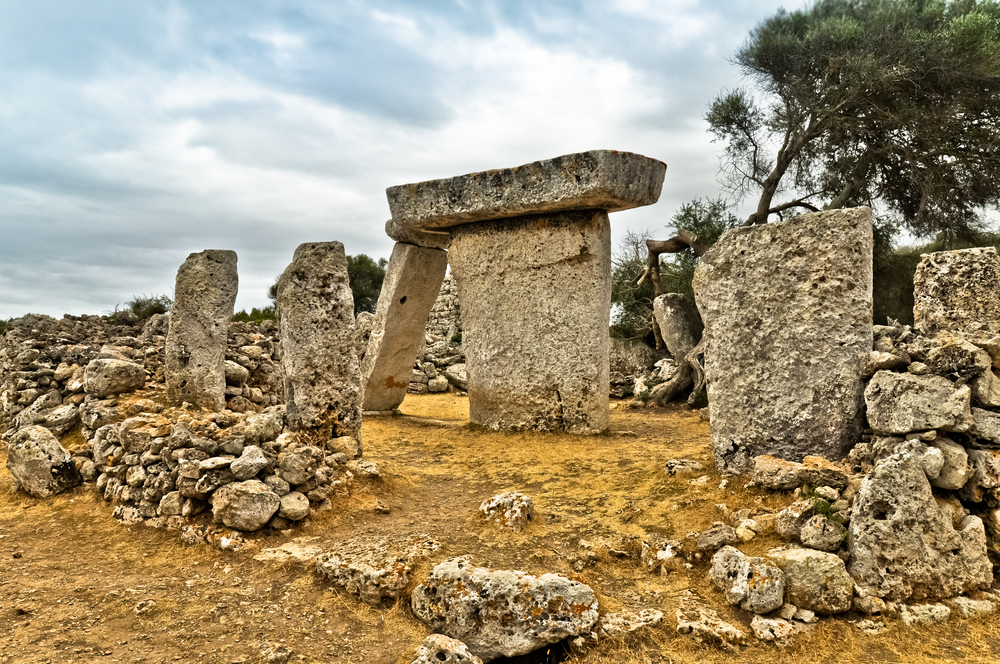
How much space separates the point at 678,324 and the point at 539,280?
13.1ft

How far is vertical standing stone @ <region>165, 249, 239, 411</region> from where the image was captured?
24.2ft

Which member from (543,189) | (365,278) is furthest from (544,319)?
(365,278)

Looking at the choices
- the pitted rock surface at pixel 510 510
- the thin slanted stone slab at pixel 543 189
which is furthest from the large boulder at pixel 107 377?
the pitted rock surface at pixel 510 510

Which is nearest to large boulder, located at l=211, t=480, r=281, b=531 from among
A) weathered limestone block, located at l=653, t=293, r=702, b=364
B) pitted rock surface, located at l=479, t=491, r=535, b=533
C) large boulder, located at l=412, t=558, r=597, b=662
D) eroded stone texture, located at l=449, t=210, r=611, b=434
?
pitted rock surface, located at l=479, t=491, r=535, b=533

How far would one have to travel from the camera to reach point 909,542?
3.79 m

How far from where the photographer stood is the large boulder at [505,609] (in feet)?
11.3

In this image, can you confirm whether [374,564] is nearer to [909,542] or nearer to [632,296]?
[909,542]

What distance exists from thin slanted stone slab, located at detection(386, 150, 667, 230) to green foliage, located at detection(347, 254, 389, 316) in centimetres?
1580

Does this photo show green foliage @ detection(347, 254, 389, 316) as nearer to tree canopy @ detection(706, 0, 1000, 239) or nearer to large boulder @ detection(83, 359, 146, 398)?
tree canopy @ detection(706, 0, 1000, 239)

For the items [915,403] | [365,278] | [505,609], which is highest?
[365,278]

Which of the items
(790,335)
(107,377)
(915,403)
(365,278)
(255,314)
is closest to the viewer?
(915,403)

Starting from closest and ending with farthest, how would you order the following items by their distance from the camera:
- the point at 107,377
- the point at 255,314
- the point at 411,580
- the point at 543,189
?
the point at 411,580
the point at 107,377
the point at 543,189
the point at 255,314

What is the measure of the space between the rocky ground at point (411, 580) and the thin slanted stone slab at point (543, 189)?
274 cm

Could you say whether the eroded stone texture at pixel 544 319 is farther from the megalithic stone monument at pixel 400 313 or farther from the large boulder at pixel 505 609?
the large boulder at pixel 505 609
